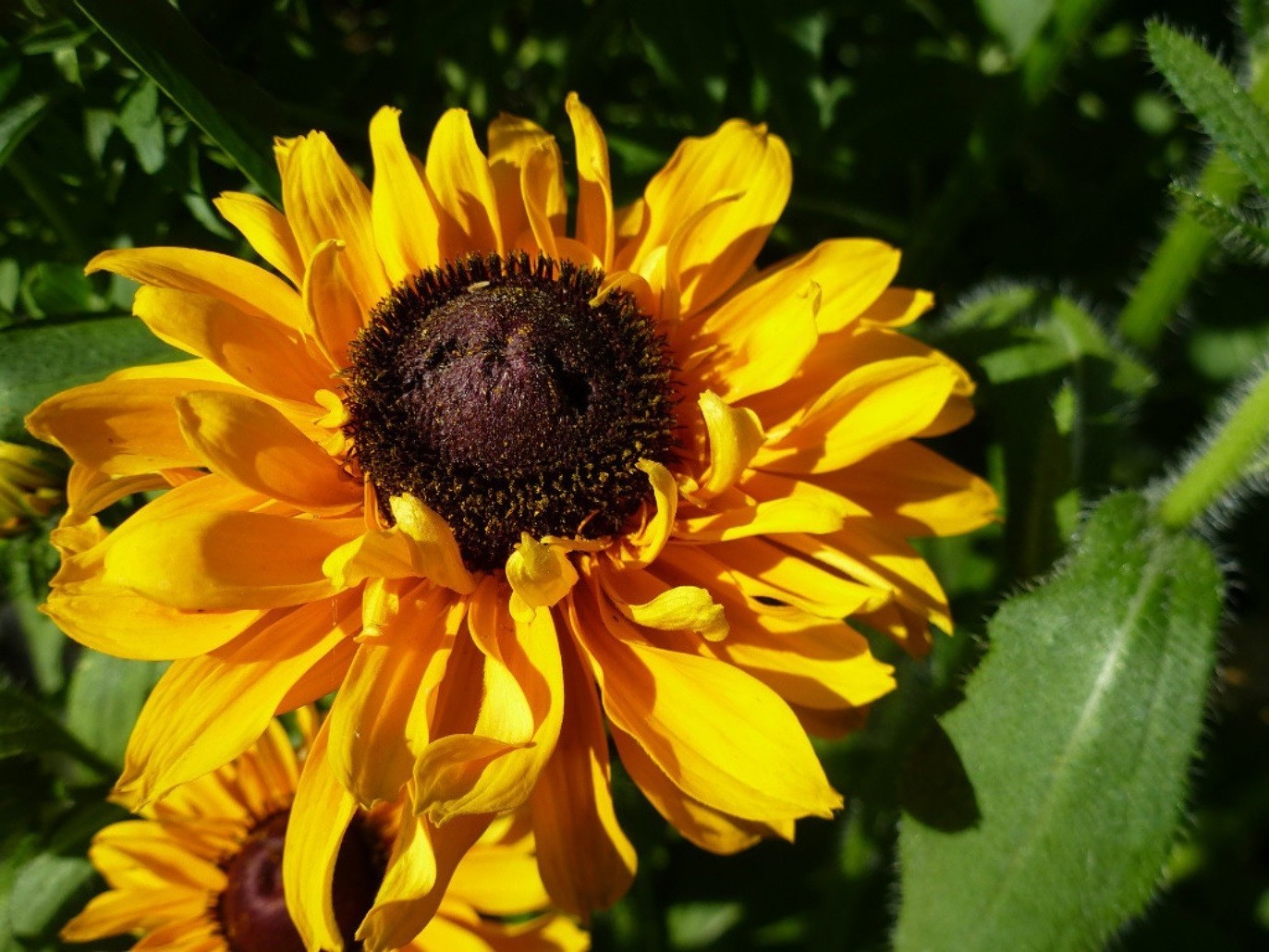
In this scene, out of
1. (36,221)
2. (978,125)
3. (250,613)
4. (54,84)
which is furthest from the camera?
(978,125)

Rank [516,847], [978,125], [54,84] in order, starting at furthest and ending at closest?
[978,125] → [516,847] → [54,84]

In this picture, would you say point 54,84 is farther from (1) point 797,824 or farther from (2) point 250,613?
(1) point 797,824

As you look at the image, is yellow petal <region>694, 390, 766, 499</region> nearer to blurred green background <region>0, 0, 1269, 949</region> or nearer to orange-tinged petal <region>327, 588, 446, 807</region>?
orange-tinged petal <region>327, 588, 446, 807</region>

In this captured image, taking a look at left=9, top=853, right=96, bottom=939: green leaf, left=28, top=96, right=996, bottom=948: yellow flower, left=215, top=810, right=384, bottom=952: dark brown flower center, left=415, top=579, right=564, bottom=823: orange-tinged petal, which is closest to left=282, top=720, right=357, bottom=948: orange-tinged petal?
left=28, top=96, right=996, bottom=948: yellow flower

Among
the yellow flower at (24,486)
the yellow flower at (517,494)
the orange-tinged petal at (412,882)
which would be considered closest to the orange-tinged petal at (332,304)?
the yellow flower at (517,494)

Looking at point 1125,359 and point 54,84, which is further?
point 1125,359

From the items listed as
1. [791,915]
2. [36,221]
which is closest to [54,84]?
[36,221]

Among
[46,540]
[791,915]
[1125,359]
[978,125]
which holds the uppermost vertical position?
[978,125]
